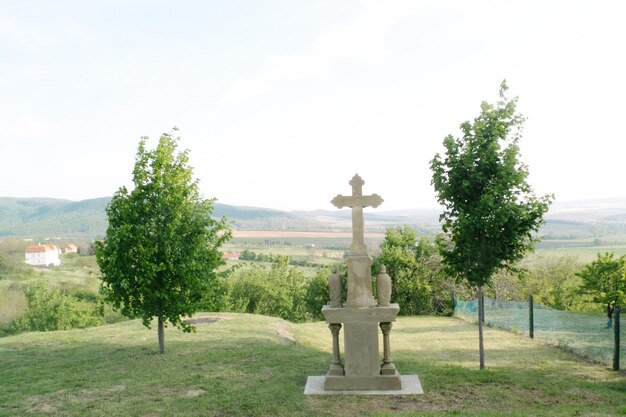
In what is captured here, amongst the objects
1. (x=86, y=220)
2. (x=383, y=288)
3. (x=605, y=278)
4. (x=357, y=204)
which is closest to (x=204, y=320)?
(x=357, y=204)

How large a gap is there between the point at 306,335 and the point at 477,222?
10019 millimetres

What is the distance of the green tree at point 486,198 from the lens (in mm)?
12617

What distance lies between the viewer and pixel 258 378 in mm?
12234

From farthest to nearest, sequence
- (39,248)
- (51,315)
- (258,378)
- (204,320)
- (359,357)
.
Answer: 1. (39,248)
2. (51,315)
3. (204,320)
4. (258,378)
5. (359,357)

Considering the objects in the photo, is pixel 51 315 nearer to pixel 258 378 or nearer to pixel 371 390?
pixel 258 378

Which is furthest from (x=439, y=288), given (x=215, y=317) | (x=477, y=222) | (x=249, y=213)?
(x=249, y=213)

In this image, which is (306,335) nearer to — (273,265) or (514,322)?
(514,322)

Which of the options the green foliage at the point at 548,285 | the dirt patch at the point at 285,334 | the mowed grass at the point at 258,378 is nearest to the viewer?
the mowed grass at the point at 258,378

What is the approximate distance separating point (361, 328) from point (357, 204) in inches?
112

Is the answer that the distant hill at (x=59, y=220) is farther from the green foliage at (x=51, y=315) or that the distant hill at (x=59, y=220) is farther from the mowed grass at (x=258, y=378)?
the mowed grass at (x=258, y=378)

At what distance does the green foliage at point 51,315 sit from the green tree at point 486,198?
37238 millimetres

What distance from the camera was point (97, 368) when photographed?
14000mm

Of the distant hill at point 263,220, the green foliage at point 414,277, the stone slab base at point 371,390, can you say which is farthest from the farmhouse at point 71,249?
the stone slab base at point 371,390

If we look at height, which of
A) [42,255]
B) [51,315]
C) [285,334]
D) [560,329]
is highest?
[560,329]
